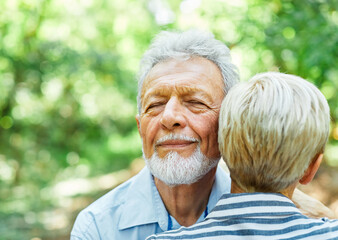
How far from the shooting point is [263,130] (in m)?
1.23

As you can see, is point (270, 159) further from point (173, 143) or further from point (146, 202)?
point (146, 202)

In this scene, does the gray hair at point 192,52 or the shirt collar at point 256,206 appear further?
the gray hair at point 192,52

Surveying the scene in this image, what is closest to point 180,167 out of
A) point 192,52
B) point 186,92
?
point 186,92

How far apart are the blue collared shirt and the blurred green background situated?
1973 millimetres

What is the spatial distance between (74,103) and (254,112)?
7.19 meters

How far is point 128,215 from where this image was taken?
1.86m

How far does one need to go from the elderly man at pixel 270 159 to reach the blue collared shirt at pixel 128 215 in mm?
529

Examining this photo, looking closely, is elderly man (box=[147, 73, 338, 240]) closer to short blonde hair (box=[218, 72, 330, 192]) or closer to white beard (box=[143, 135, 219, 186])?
short blonde hair (box=[218, 72, 330, 192])

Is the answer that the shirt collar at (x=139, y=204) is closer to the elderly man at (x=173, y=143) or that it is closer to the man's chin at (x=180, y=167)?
the elderly man at (x=173, y=143)

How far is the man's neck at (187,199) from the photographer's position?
1890 mm

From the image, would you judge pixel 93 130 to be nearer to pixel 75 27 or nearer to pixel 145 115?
pixel 75 27

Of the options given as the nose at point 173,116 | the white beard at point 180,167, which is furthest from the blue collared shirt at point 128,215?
the nose at point 173,116

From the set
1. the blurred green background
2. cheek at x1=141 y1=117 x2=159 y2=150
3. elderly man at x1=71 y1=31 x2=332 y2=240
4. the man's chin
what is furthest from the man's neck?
the blurred green background

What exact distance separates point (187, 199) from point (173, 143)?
0.38 m
